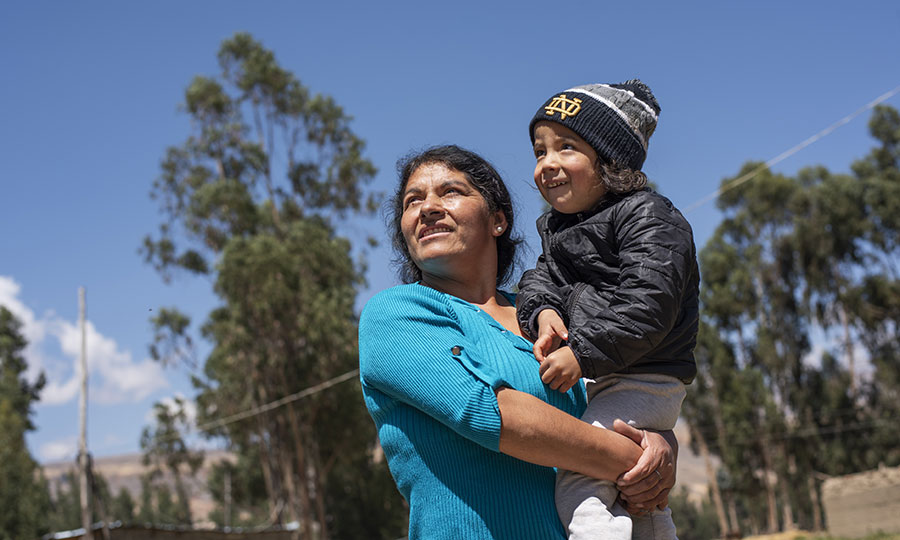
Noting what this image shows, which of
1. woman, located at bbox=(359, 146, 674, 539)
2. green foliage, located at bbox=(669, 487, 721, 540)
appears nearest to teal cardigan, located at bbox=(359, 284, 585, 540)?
woman, located at bbox=(359, 146, 674, 539)

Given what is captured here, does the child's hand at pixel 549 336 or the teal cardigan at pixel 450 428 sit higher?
the child's hand at pixel 549 336

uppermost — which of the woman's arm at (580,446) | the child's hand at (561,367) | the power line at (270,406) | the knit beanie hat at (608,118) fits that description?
the power line at (270,406)

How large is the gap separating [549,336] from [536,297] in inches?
6.6

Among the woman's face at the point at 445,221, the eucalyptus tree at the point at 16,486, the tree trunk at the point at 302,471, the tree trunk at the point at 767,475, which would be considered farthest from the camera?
the tree trunk at the point at 767,475

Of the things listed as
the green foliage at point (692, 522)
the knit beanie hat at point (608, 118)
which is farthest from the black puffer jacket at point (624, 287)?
the green foliage at point (692, 522)

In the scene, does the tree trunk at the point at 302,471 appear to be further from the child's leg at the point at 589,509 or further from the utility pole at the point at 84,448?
the child's leg at the point at 589,509

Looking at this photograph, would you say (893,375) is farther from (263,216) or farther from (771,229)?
(263,216)

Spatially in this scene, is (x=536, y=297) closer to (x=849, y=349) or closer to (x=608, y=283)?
(x=608, y=283)

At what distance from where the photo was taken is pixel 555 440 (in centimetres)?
159

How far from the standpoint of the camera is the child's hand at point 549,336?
1757 mm

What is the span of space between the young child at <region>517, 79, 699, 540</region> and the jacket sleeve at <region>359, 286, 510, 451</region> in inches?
7.2

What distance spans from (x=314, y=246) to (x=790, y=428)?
2166 centimetres

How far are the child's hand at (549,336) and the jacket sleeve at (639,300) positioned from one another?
4 centimetres

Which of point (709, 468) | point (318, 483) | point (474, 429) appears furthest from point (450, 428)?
point (709, 468)
